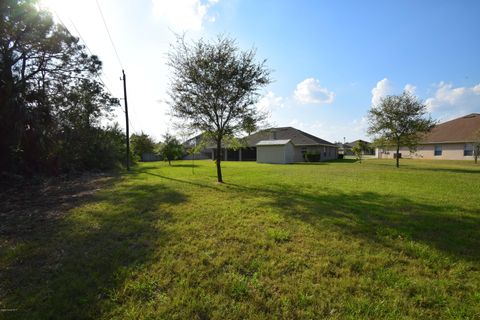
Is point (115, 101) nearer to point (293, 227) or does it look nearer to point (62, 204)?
point (62, 204)

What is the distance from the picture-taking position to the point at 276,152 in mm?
28172

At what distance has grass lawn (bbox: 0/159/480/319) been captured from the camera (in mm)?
2523

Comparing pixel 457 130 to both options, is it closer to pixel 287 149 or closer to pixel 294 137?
pixel 294 137

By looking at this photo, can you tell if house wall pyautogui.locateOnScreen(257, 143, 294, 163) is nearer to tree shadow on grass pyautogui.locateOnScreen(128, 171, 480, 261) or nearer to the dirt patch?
tree shadow on grass pyautogui.locateOnScreen(128, 171, 480, 261)

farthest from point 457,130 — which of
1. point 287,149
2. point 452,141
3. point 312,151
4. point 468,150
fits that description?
point 287,149

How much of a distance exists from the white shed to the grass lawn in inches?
841

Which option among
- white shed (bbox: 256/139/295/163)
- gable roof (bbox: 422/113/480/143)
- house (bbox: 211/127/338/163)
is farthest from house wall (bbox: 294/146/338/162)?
gable roof (bbox: 422/113/480/143)

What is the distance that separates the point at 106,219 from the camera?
18.3 feet

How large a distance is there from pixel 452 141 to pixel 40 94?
1585 inches

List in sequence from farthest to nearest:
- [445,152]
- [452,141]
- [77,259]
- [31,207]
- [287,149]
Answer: [445,152] → [452,141] → [287,149] → [31,207] → [77,259]

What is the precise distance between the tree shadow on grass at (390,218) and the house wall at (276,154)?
19606 millimetres

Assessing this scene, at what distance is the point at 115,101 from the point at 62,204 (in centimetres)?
1208

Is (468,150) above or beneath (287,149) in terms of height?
beneath

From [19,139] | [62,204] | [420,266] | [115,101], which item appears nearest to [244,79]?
[62,204]
